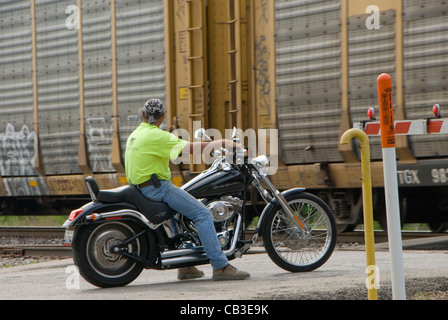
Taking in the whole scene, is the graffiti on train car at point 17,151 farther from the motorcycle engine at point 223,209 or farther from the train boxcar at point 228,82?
the motorcycle engine at point 223,209

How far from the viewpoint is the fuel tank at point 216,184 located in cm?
651

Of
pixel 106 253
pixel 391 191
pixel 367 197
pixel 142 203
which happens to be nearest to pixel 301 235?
pixel 142 203

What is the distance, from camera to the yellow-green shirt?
20.4 feet

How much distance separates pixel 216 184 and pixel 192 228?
1.31 feet

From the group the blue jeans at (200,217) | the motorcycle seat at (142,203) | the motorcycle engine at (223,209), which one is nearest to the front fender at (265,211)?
the motorcycle engine at (223,209)

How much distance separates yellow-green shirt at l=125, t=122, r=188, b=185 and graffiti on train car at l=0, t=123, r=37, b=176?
6.66m

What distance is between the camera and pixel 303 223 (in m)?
6.75

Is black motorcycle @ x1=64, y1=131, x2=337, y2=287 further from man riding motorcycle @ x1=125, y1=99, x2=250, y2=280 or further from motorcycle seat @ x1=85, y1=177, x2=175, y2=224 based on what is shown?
man riding motorcycle @ x1=125, y1=99, x2=250, y2=280

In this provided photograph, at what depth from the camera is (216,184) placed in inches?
257

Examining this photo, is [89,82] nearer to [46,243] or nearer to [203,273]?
[46,243]

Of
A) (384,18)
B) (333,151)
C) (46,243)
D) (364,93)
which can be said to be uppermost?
(384,18)

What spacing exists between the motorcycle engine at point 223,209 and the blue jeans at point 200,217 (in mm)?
220

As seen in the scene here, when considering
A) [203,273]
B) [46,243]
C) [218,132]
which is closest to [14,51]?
[46,243]

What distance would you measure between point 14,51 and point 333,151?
5.91 metres
